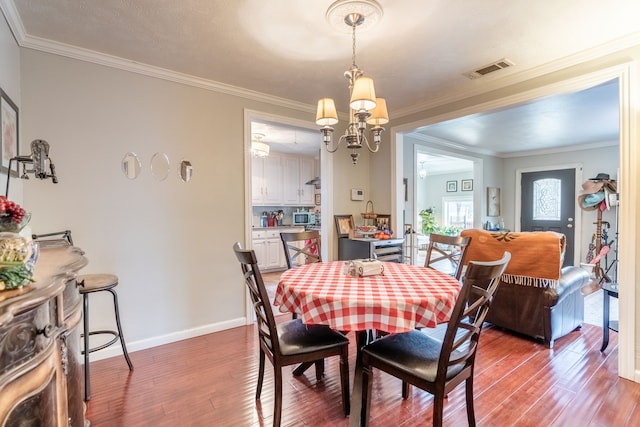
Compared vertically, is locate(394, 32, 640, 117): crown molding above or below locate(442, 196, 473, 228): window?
above

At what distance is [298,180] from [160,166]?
3989 millimetres

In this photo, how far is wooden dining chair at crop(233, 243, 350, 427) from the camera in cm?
161

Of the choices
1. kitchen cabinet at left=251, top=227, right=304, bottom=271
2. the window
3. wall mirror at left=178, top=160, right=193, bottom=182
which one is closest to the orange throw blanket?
wall mirror at left=178, top=160, right=193, bottom=182

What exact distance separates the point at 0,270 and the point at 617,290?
3.52 meters

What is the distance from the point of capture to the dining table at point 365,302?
1.43 metres

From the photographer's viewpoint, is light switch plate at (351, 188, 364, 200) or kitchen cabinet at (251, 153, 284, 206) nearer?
light switch plate at (351, 188, 364, 200)

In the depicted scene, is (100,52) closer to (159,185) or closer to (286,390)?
(159,185)

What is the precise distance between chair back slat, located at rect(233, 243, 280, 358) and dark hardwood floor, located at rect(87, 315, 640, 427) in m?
0.46

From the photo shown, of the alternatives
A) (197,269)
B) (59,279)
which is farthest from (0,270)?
(197,269)

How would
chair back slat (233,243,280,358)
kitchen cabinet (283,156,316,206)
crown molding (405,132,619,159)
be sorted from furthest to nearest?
kitchen cabinet (283,156,316,206), crown molding (405,132,619,159), chair back slat (233,243,280,358)

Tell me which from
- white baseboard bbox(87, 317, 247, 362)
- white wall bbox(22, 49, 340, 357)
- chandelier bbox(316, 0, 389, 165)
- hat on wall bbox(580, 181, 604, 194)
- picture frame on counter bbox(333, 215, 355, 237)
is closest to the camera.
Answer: chandelier bbox(316, 0, 389, 165)

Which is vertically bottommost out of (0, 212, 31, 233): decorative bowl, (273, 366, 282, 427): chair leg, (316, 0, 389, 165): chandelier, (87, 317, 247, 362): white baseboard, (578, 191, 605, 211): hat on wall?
(87, 317, 247, 362): white baseboard

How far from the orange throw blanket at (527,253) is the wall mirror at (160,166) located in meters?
2.88

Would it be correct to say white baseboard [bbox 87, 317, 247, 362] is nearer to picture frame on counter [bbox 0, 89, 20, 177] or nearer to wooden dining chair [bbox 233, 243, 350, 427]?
wooden dining chair [bbox 233, 243, 350, 427]
